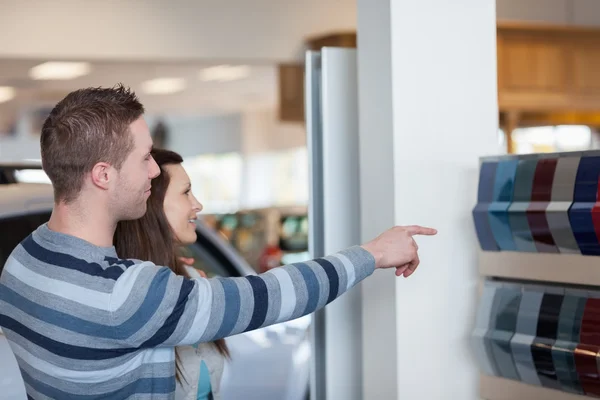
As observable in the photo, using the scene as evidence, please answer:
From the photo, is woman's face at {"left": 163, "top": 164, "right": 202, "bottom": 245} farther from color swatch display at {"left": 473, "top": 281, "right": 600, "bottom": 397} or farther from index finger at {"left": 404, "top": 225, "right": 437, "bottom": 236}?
color swatch display at {"left": 473, "top": 281, "right": 600, "bottom": 397}

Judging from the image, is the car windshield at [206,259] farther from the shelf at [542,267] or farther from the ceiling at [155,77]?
the ceiling at [155,77]

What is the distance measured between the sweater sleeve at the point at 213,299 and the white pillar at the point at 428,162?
21.2 inches

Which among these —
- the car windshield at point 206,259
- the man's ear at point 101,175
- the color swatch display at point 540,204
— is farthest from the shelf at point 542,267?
the car windshield at point 206,259

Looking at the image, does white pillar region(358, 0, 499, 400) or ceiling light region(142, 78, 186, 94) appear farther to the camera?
ceiling light region(142, 78, 186, 94)

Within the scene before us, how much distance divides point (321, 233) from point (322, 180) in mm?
130

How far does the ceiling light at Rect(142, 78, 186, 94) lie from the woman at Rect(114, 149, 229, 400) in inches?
231

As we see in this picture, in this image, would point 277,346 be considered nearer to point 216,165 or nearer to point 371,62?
point 371,62

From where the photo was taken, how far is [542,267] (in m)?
1.79

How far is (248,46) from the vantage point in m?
6.74

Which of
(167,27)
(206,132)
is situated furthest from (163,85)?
(206,132)

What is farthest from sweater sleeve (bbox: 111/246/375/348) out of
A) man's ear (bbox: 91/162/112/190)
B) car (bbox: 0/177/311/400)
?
car (bbox: 0/177/311/400)

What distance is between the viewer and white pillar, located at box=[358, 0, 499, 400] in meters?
1.92

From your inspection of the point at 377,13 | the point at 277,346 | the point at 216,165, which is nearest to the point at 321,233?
the point at 377,13

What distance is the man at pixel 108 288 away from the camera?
1349 mm
